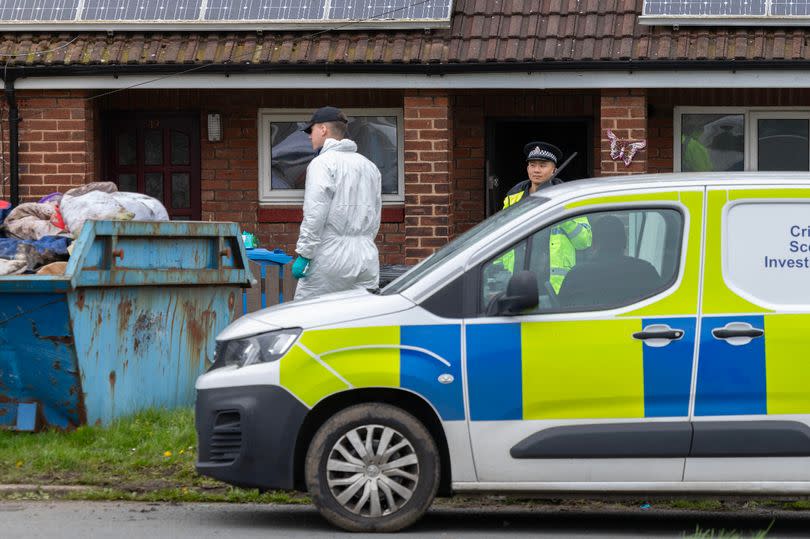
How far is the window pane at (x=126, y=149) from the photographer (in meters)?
15.2

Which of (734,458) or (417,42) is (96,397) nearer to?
(734,458)

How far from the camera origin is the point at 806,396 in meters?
6.92

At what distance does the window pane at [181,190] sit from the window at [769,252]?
29.1ft

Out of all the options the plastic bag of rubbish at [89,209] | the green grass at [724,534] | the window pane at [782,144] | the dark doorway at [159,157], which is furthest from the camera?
the dark doorway at [159,157]

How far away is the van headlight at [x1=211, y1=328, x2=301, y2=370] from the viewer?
7066 millimetres

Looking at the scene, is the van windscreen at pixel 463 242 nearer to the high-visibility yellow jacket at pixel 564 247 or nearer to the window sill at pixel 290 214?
the high-visibility yellow jacket at pixel 564 247

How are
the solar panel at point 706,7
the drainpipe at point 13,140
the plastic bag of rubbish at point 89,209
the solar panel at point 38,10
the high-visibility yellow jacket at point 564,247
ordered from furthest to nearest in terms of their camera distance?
the solar panel at point 38,10, the drainpipe at point 13,140, the solar panel at point 706,7, the plastic bag of rubbish at point 89,209, the high-visibility yellow jacket at point 564,247

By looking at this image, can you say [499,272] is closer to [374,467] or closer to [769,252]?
[374,467]

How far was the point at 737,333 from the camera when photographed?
6.93m

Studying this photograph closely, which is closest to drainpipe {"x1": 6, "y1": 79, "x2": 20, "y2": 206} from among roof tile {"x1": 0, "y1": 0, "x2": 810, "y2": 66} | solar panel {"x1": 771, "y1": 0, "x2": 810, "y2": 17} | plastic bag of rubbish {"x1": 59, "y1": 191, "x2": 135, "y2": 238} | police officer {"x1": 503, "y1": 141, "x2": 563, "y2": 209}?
roof tile {"x1": 0, "y1": 0, "x2": 810, "y2": 66}

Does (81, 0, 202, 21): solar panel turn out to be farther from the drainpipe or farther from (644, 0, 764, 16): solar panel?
(644, 0, 764, 16): solar panel

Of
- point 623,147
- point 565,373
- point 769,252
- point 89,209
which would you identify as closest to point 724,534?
point 565,373

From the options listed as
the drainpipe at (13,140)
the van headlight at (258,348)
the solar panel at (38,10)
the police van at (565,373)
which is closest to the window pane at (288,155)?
the solar panel at (38,10)

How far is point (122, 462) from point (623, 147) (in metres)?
6.38
